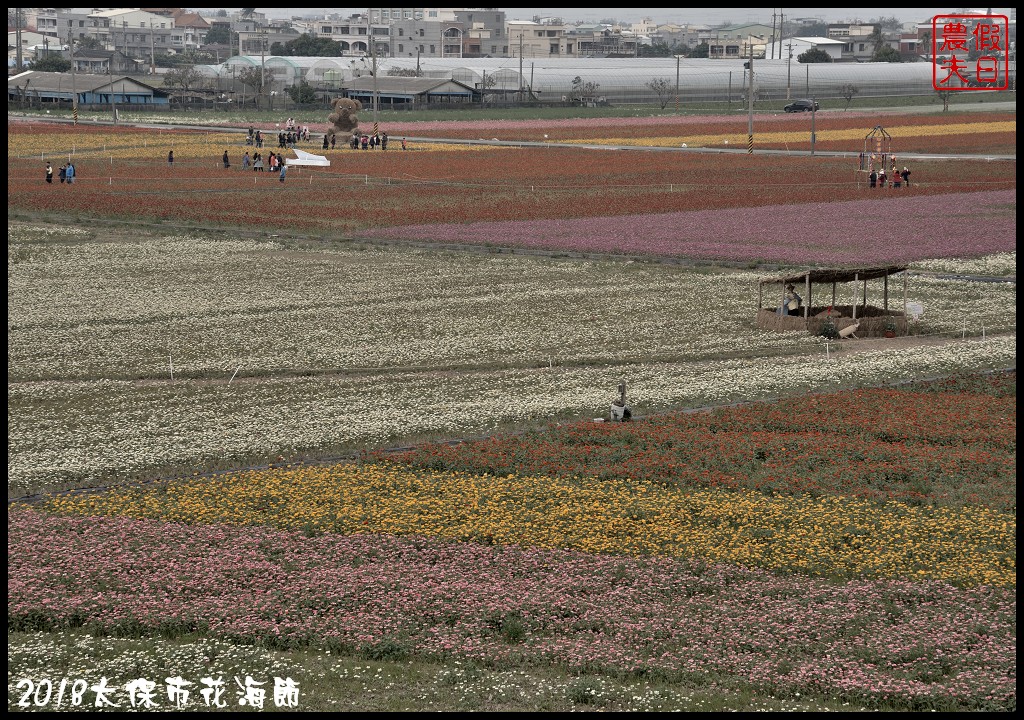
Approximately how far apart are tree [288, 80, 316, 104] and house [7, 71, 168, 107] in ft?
53.2

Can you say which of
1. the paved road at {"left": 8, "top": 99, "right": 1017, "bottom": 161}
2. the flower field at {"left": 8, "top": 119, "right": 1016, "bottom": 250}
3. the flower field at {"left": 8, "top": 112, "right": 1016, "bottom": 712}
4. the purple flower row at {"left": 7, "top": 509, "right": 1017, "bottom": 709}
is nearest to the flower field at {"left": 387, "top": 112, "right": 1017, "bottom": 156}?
the paved road at {"left": 8, "top": 99, "right": 1017, "bottom": 161}

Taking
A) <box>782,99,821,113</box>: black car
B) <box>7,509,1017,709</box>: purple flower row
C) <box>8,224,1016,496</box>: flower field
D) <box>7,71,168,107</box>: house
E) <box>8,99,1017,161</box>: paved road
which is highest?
<box>7,71,168,107</box>: house

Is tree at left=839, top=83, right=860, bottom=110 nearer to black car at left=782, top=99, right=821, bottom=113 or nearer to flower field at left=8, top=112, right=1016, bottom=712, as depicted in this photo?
black car at left=782, top=99, right=821, bottom=113

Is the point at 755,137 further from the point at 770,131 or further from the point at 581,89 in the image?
the point at 581,89

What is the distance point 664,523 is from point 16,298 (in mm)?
32703

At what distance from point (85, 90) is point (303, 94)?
86.0 feet

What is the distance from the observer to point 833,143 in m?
123

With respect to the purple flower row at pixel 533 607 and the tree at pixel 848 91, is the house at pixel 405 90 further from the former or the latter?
the purple flower row at pixel 533 607

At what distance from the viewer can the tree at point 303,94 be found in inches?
7077

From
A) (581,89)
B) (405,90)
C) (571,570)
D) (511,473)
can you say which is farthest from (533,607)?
(581,89)

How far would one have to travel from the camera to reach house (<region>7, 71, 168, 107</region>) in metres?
168

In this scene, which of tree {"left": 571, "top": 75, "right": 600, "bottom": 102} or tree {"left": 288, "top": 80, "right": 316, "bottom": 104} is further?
tree {"left": 571, "top": 75, "right": 600, "bottom": 102}

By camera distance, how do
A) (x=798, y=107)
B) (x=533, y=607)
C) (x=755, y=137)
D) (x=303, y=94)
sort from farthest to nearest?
(x=303, y=94), (x=798, y=107), (x=755, y=137), (x=533, y=607)

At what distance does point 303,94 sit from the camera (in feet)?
590
